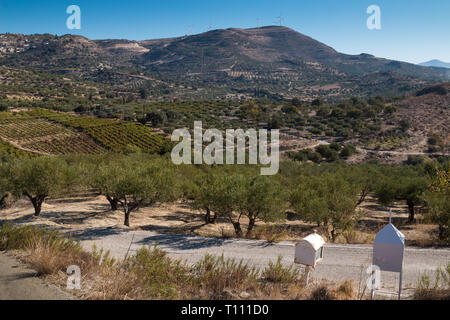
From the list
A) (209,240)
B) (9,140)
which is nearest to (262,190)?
(209,240)

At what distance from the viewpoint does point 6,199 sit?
1873 cm

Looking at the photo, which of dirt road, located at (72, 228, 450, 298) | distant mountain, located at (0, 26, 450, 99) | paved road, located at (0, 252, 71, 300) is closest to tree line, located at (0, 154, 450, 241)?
dirt road, located at (72, 228, 450, 298)

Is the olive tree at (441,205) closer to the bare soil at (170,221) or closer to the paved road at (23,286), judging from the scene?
the bare soil at (170,221)

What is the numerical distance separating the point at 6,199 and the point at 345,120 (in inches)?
2652

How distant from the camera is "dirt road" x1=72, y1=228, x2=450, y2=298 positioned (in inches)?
336

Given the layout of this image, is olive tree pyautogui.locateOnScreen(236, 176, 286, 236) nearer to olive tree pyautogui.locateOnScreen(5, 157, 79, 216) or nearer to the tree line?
the tree line

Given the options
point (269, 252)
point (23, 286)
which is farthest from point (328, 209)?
point (23, 286)

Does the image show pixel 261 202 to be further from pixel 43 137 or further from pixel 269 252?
pixel 43 137

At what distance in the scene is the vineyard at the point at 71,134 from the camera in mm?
52688

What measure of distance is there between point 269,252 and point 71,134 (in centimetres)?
5733

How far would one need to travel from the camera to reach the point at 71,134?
59.0 m

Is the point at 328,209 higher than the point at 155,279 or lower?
lower

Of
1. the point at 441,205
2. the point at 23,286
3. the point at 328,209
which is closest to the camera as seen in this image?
the point at 23,286

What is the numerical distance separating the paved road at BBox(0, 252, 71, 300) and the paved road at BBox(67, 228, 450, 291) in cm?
358
